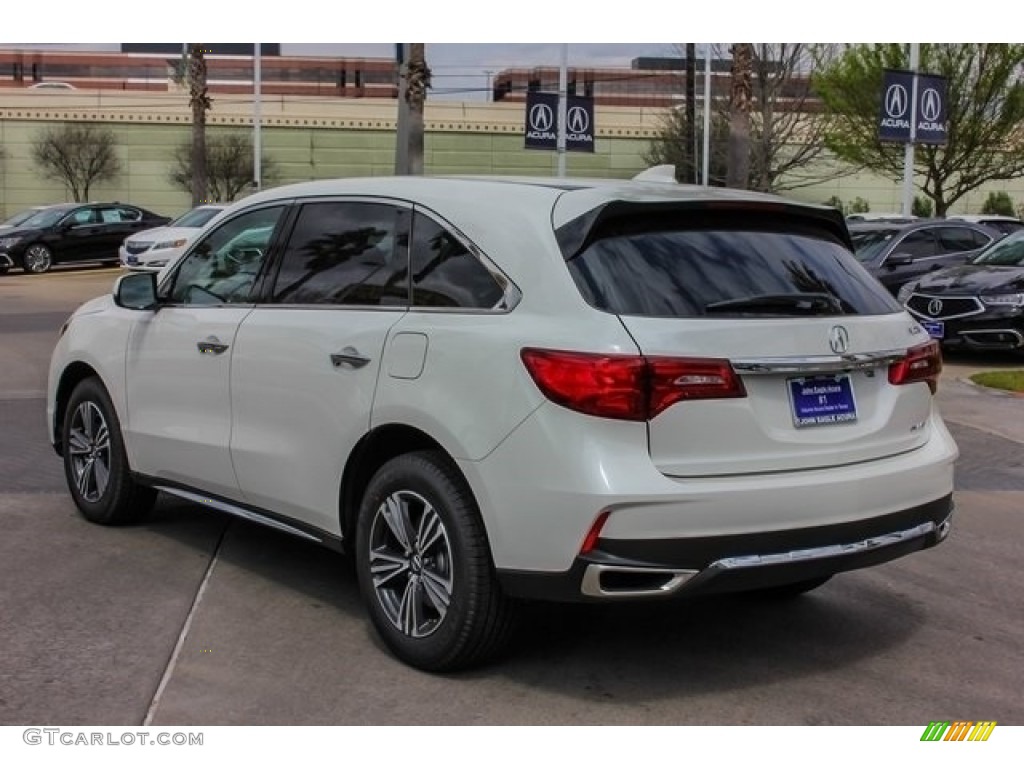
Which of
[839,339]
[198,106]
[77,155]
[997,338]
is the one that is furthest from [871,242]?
[77,155]

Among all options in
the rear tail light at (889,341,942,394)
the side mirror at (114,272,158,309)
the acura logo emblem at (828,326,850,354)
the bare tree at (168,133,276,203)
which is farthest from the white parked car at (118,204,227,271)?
the bare tree at (168,133,276,203)

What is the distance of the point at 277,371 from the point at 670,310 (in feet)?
5.73

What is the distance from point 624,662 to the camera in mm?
4418

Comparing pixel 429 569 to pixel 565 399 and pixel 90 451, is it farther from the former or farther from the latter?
pixel 90 451

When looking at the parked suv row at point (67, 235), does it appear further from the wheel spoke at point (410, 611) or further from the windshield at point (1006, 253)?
the wheel spoke at point (410, 611)

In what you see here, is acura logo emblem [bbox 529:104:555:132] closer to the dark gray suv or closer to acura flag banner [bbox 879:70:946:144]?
acura flag banner [bbox 879:70:946:144]

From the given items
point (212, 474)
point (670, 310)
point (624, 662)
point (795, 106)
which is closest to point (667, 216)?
point (670, 310)

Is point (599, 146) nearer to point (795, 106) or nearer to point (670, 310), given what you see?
point (795, 106)

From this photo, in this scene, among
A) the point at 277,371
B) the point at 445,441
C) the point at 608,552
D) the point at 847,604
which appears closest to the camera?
the point at 608,552

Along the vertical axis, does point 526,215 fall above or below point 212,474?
above

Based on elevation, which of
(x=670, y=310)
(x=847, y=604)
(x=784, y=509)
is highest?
(x=670, y=310)

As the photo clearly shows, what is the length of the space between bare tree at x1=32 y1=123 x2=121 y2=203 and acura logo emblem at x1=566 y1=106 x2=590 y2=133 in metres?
26.4

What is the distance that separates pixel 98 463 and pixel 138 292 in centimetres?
100

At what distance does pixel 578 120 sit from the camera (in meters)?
28.5
